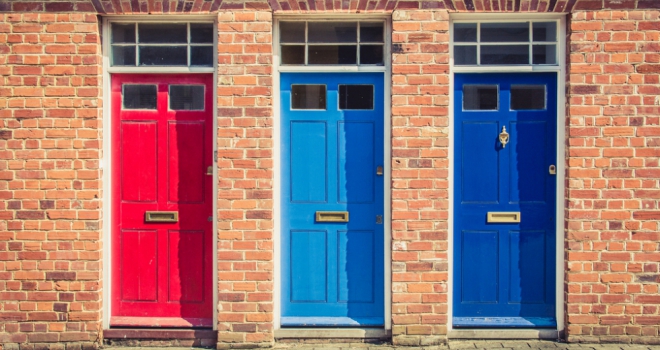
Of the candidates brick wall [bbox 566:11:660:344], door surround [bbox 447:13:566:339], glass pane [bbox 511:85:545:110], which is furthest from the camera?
glass pane [bbox 511:85:545:110]

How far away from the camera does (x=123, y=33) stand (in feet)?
16.6

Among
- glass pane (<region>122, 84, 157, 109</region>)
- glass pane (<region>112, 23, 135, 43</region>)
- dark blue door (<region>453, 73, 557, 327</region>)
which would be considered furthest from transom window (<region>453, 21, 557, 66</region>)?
glass pane (<region>112, 23, 135, 43</region>)

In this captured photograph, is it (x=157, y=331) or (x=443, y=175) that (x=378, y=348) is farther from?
(x=157, y=331)

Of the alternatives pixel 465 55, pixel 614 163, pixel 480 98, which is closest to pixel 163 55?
pixel 465 55

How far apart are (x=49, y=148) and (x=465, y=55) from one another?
3718mm

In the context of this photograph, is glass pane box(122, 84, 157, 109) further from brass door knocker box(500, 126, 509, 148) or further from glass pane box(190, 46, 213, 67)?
brass door knocker box(500, 126, 509, 148)

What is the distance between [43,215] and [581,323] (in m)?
4.73

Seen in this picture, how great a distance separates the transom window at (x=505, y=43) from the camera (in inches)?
197

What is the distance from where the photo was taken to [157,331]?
197 inches

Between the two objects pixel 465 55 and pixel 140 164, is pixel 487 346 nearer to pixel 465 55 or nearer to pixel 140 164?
pixel 465 55

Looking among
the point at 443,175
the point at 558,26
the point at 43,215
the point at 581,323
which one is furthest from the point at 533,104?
the point at 43,215

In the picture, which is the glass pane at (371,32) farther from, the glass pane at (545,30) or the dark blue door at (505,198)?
the glass pane at (545,30)

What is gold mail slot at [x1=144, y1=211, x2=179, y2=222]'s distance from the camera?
508 cm

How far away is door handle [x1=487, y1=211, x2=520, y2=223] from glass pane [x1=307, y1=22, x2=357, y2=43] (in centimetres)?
199
